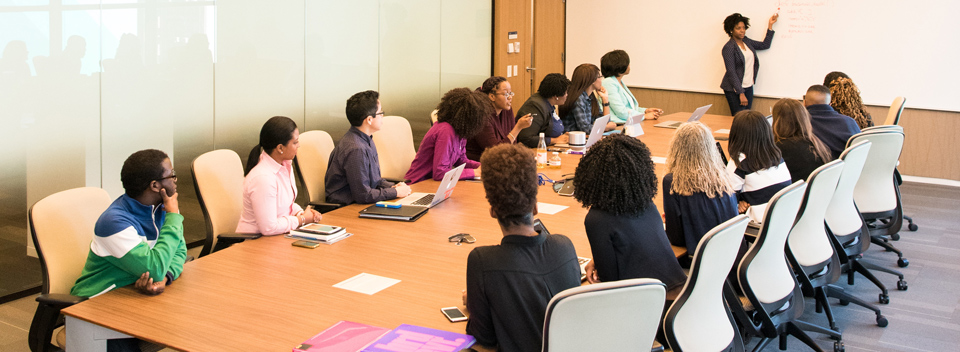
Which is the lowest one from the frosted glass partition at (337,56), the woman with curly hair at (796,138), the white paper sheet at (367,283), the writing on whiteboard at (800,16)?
the white paper sheet at (367,283)

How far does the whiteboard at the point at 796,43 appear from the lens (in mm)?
7555

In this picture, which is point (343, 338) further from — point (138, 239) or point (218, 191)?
point (218, 191)

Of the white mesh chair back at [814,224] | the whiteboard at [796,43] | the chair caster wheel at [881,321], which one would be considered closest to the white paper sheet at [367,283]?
the white mesh chair back at [814,224]

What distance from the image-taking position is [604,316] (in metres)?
1.82

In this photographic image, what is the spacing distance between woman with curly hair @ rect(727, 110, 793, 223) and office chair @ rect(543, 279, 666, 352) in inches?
69.9

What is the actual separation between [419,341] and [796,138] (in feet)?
9.45

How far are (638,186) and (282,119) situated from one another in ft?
5.88

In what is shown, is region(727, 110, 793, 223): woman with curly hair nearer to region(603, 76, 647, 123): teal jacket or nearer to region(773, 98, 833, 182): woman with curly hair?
region(773, 98, 833, 182): woman with curly hair

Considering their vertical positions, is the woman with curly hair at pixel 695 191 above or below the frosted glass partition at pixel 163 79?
below

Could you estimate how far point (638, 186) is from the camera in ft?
8.32

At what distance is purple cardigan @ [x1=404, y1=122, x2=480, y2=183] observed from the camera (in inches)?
175

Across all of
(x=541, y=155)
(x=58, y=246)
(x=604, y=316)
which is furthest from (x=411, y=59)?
(x=604, y=316)

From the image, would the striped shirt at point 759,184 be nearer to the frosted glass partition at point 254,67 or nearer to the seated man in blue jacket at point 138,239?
the seated man in blue jacket at point 138,239

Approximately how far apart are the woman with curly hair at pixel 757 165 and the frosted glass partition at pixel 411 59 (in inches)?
155
